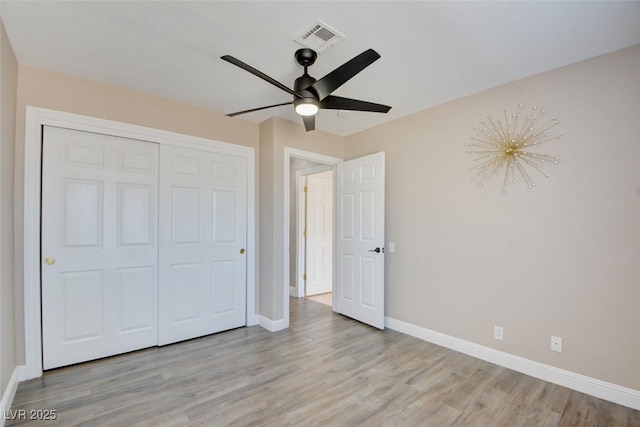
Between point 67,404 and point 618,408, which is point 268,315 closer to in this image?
point 67,404

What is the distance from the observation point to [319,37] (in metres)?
2.04

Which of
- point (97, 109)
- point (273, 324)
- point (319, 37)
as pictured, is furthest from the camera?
point (273, 324)

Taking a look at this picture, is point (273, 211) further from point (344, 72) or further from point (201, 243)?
point (344, 72)

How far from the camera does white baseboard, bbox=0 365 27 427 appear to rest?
190 cm

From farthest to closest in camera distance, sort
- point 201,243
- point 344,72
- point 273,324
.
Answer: point 273,324, point 201,243, point 344,72

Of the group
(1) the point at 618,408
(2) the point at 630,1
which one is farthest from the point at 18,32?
(1) the point at 618,408

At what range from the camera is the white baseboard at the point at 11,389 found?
1.90 meters

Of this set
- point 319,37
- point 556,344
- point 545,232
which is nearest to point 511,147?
point 545,232

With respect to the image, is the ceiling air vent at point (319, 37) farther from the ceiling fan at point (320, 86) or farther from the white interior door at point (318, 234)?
the white interior door at point (318, 234)

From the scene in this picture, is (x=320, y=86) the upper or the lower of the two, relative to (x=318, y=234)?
upper

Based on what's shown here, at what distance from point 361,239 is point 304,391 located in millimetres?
1936

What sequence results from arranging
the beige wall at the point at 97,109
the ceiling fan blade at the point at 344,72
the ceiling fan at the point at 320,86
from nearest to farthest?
the ceiling fan blade at the point at 344,72 → the ceiling fan at the point at 320,86 → the beige wall at the point at 97,109

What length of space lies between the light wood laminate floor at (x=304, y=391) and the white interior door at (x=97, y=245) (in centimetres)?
26

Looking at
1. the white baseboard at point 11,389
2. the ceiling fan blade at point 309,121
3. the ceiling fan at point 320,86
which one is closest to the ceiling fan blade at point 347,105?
the ceiling fan at point 320,86
